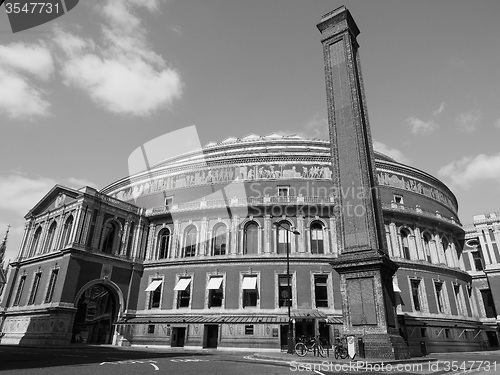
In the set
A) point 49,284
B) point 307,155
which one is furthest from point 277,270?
point 49,284

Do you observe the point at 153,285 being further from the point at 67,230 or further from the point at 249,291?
the point at 249,291

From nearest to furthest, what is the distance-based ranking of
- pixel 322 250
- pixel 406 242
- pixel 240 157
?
pixel 322 250
pixel 406 242
pixel 240 157

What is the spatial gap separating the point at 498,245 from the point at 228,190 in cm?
3048

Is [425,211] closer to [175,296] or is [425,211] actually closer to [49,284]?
[175,296]

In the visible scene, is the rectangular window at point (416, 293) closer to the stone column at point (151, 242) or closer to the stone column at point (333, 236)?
the stone column at point (333, 236)

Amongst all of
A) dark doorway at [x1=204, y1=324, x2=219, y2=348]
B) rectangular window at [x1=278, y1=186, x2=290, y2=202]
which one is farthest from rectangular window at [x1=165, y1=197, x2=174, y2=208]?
dark doorway at [x1=204, y1=324, x2=219, y2=348]

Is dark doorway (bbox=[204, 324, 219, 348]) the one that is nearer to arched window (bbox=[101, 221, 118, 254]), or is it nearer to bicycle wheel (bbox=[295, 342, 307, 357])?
bicycle wheel (bbox=[295, 342, 307, 357])

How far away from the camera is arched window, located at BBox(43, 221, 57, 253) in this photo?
34.2 meters

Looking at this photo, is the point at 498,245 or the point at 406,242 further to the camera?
the point at 498,245

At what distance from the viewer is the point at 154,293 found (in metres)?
35.4

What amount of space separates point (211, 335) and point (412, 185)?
26.7m

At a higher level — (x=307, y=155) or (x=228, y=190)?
(x=307, y=155)

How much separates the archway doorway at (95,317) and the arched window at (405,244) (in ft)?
93.2

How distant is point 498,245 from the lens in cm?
4000
